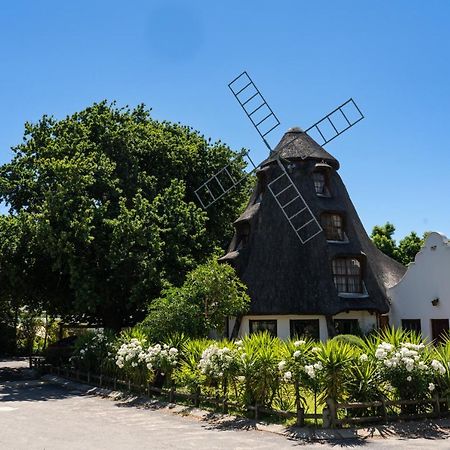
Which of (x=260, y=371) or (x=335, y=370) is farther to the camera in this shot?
(x=260, y=371)

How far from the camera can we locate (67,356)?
32.8 m

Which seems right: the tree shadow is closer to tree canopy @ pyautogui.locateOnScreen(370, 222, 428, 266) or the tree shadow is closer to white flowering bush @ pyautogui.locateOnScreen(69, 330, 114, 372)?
white flowering bush @ pyautogui.locateOnScreen(69, 330, 114, 372)

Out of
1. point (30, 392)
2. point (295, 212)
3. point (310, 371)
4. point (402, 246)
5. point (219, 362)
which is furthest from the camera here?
point (402, 246)

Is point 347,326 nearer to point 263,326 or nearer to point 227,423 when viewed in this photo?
point 263,326

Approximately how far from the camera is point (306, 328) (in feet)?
98.7

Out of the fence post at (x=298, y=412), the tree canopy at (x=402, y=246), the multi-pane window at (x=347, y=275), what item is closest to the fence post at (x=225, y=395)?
the fence post at (x=298, y=412)

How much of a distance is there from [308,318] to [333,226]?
575 centimetres

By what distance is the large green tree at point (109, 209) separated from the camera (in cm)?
2756

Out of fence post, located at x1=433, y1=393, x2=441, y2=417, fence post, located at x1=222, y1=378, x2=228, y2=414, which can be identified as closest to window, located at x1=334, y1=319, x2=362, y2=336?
fence post, located at x1=222, y1=378, x2=228, y2=414

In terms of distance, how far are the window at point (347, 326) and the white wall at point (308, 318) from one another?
217mm

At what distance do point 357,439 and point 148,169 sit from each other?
83.0 ft

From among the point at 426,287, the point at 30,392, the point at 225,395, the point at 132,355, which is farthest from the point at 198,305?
the point at 426,287

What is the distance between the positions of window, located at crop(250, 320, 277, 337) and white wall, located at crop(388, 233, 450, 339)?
6804mm

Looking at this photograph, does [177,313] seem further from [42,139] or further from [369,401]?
[42,139]
